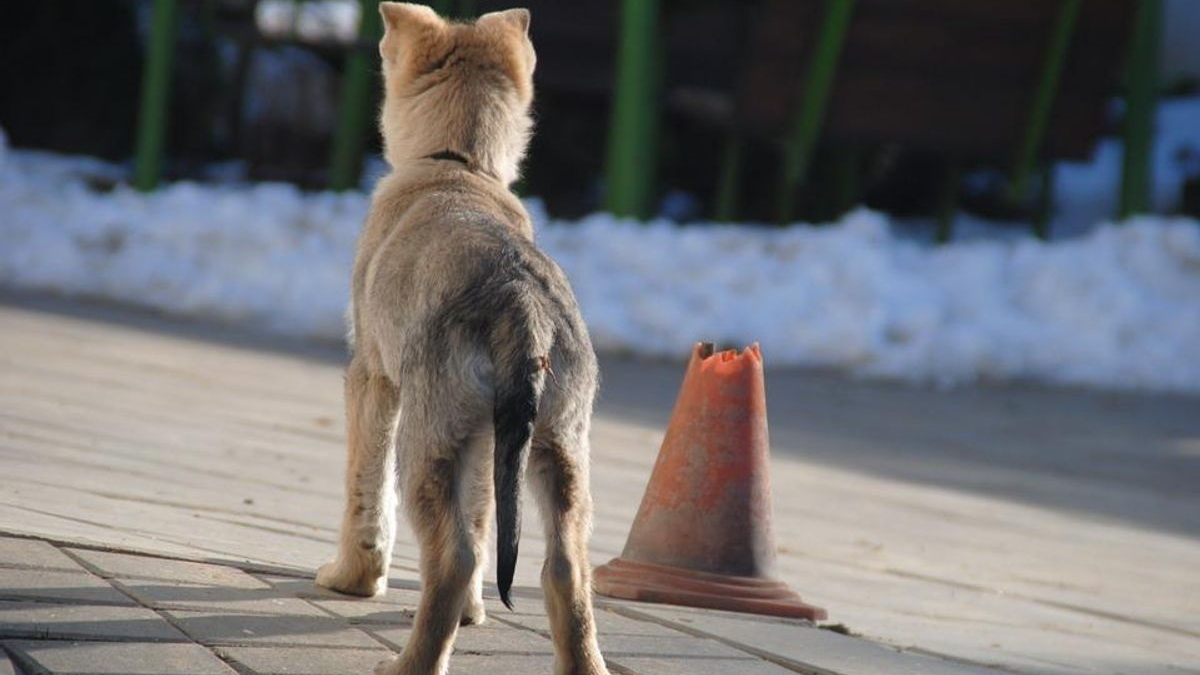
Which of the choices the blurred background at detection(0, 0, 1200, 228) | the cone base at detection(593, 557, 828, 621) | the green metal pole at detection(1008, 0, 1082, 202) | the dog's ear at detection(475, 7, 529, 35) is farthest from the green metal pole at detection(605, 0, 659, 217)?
the cone base at detection(593, 557, 828, 621)

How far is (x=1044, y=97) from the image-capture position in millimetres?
10867

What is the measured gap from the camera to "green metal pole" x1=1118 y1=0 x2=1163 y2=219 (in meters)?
11.2

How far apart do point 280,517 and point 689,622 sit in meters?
1.40

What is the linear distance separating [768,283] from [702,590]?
5.43 metres

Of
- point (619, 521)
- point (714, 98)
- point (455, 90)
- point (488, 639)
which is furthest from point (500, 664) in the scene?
point (714, 98)

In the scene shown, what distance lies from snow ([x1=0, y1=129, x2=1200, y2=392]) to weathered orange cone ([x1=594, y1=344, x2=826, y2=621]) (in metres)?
4.70

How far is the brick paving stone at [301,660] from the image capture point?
326 cm

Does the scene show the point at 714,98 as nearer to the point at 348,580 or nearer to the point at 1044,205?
the point at 1044,205

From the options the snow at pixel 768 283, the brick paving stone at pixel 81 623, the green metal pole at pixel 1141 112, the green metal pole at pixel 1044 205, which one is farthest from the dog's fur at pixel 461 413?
the green metal pole at pixel 1044 205

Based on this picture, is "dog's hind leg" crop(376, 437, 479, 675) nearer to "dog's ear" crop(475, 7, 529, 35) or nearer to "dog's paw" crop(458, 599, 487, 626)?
"dog's paw" crop(458, 599, 487, 626)

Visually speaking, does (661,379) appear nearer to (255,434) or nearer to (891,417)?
(891,417)

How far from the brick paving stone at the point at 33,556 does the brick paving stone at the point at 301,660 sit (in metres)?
0.56

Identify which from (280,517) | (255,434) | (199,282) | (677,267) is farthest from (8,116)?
(280,517)

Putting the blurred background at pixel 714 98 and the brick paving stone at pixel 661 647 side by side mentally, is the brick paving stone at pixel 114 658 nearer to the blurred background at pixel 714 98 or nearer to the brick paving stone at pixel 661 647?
the brick paving stone at pixel 661 647
